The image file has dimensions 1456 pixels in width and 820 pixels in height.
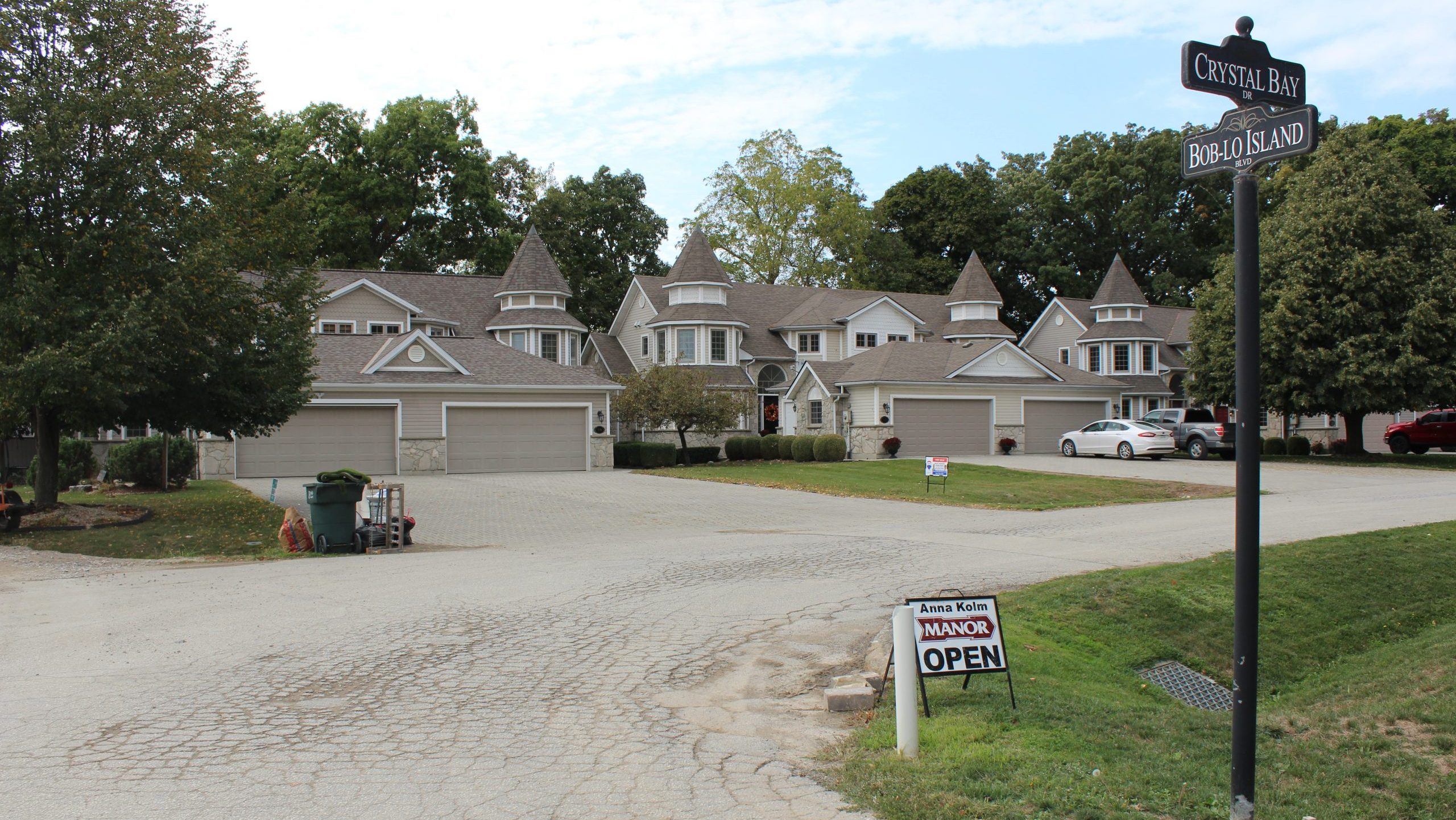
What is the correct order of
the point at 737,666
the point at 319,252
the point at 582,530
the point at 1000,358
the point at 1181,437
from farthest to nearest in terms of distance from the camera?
the point at 319,252
the point at 1000,358
the point at 1181,437
the point at 582,530
the point at 737,666

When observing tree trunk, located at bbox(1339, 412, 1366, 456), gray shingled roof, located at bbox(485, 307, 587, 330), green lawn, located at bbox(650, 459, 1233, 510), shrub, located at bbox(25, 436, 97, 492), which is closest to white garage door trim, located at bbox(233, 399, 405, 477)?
shrub, located at bbox(25, 436, 97, 492)

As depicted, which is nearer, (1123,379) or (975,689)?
(975,689)

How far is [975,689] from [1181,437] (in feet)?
110

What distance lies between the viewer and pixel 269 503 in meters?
21.3

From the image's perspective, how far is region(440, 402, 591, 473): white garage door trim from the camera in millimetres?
32000

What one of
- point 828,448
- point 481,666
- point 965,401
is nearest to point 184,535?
point 481,666

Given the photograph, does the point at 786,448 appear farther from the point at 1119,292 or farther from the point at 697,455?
the point at 1119,292

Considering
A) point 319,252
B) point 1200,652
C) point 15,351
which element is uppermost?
point 319,252

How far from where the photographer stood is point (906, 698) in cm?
544

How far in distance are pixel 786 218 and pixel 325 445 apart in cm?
3594

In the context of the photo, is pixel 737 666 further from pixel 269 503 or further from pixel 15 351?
pixel 269 503

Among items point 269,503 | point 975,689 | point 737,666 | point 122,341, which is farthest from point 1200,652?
point 269,503

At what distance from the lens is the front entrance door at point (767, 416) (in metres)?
46.4

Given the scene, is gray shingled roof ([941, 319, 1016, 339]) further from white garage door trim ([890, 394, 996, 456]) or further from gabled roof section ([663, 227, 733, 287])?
gabled roof section ([663, 227, 733, 287])
